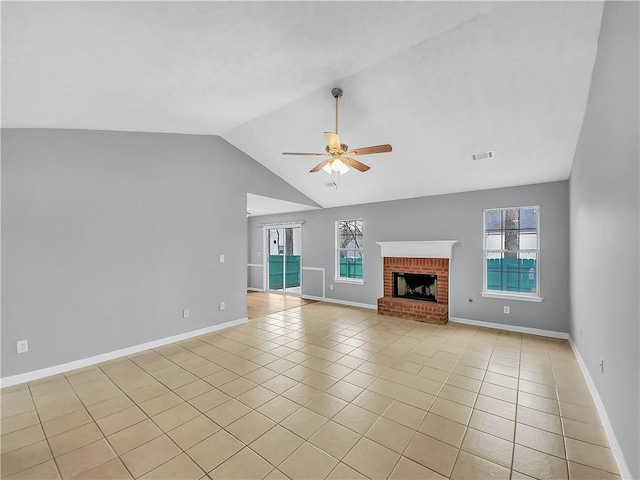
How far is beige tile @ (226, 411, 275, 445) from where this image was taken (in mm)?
2252

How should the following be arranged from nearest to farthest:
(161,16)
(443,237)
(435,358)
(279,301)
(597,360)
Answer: (161,16) < (597,360) < (435,358) < (443,237) < (279,301)

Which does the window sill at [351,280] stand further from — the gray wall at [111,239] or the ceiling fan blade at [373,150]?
the ceiling fan blade at [373,150]

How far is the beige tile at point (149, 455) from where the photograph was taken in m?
1.94

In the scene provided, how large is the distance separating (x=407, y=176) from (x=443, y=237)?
1.46 m

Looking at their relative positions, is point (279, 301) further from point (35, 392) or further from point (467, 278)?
point (35, 392)

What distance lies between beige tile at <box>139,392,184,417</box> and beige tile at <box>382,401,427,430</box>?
6.44 feet

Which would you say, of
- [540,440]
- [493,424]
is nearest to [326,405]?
[493,424]

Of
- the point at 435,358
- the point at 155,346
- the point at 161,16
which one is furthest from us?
the point at 155,346

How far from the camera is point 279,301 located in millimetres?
7398

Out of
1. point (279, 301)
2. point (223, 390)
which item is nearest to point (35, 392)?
point (223, 390)

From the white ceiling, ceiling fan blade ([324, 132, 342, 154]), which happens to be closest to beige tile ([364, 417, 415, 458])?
ceiling fan blade ([324, 132, 342, 154])

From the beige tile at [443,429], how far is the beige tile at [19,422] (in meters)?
3.26

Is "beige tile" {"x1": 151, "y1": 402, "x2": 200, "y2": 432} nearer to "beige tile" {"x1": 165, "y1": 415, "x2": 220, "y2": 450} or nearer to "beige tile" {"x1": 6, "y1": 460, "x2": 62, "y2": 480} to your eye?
"beige tile" {"x1": 165, "y1": 415, "x2": 220, "y2": 450}

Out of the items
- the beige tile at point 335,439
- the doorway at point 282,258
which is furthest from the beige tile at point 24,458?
the doorway at point 282,258
